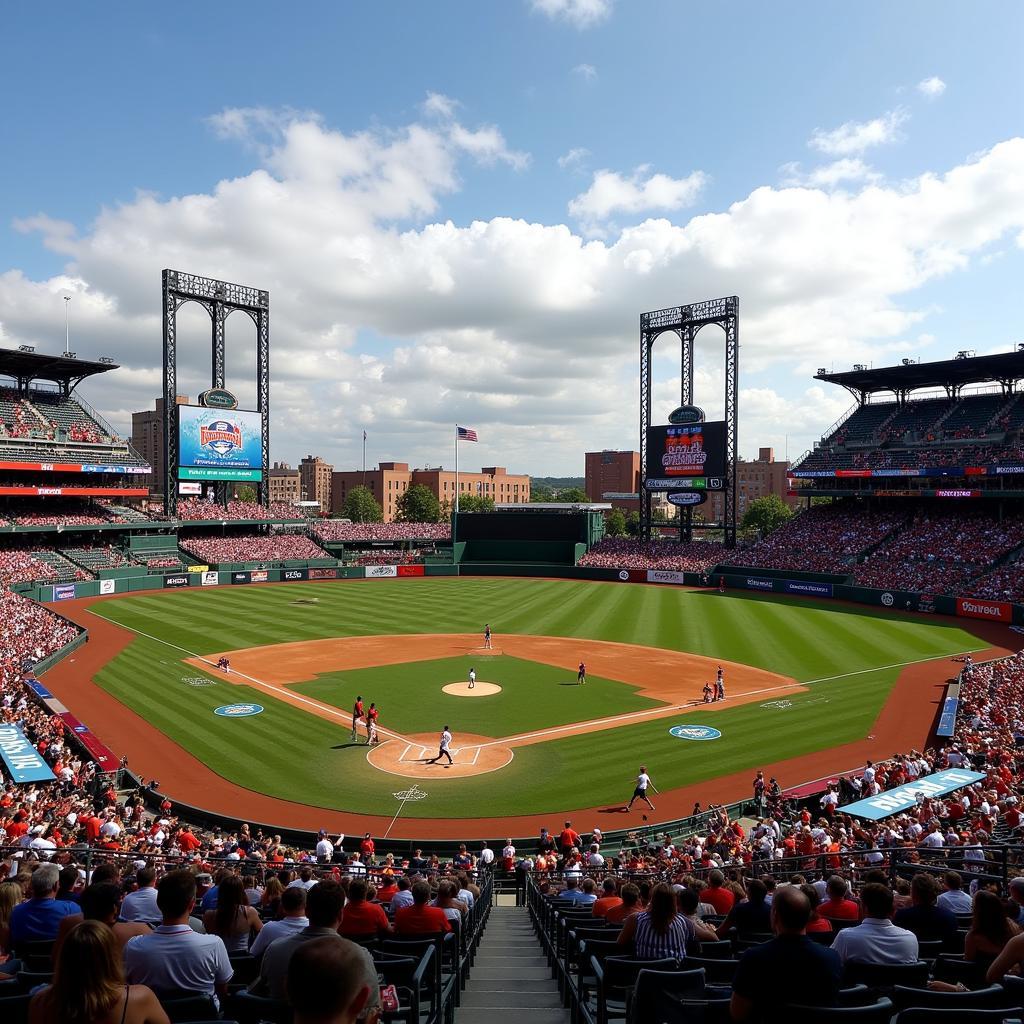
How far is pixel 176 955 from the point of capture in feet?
14.5

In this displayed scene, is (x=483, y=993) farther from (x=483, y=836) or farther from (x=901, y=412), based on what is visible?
(x=901, y=412)

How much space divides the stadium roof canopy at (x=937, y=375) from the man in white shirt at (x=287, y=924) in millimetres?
72377

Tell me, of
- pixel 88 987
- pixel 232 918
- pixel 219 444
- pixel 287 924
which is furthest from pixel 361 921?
pixel 219 444

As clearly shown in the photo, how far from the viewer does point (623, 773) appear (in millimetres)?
23781

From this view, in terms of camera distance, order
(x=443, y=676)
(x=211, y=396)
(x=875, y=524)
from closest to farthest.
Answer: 1. (x=443, y=676)
2. (x=875, y=524)
3. (x=211, y=396)

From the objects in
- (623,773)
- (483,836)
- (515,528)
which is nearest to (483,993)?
(483,836)

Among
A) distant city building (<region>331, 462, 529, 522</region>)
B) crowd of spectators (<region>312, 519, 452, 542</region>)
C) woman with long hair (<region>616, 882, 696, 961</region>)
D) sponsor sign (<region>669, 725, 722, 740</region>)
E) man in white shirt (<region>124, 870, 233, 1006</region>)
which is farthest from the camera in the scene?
distant city building (<region>331, 462, 529, 522</region>)

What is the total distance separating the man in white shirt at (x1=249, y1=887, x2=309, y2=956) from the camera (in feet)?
17.3

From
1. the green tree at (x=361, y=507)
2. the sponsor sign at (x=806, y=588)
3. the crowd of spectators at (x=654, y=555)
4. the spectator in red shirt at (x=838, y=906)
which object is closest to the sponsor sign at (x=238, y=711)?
the spectator in red shirt at (x=838, y=906)

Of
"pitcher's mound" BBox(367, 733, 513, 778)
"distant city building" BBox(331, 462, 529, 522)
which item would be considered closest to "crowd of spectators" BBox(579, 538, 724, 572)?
"pitcher's mound" BBox(367, 733, 513, 778)

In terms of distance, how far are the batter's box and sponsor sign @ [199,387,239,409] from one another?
6276 cm

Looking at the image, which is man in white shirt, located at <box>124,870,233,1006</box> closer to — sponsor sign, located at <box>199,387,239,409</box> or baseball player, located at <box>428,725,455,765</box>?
baseball player, located at <box>428,725,455,765</box>

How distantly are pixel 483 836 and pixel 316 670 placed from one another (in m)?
19.0

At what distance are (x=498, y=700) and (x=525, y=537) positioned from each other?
159ft
